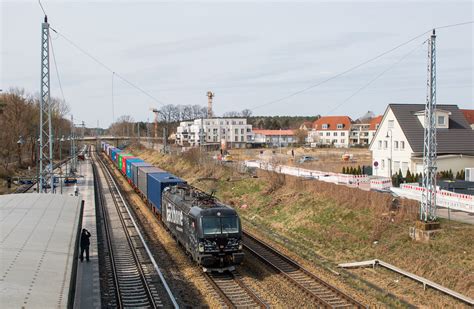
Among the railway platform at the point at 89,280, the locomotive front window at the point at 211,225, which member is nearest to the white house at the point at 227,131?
the railway platform at the point at 89,280

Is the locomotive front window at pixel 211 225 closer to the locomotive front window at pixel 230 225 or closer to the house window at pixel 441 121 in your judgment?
the locomotive front window at pixel 230 225

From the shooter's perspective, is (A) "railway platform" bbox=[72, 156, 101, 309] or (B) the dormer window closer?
(A) "railway platform" bbox=[72, 156, 101, 309]

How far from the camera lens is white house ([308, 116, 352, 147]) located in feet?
381

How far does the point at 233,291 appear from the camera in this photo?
1523 centimetres

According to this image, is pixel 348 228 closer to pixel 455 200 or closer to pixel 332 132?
pixel 455 200

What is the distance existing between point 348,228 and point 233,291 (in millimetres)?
9251

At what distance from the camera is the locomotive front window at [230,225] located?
1691 cm

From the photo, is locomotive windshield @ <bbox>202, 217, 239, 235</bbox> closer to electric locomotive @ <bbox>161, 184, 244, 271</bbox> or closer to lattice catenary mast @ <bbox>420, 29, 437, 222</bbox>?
electric locomotive @ <bbox>161, 184, 244, 271</bbox>

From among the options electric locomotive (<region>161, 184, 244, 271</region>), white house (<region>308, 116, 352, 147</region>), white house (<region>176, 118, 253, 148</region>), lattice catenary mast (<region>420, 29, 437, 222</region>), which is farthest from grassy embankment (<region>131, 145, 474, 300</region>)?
white house (<region>176, 118, 253, 148</region>)

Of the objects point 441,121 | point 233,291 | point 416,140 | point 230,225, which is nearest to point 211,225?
point 230,225

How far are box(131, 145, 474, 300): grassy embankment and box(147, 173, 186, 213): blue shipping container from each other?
5636 mm

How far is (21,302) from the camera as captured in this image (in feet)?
20.7

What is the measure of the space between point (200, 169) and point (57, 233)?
121 feet

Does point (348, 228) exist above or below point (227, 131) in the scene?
below
